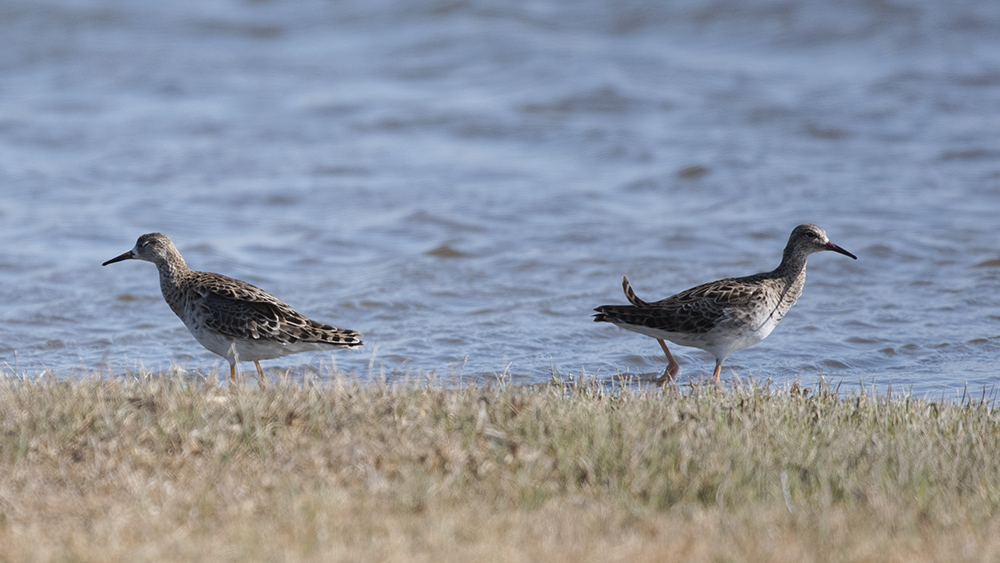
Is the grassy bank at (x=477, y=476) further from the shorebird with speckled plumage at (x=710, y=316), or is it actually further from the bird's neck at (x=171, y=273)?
the bird's neck at (x=171, y=273)

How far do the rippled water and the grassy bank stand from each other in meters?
1.36

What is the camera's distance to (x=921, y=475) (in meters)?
5.70

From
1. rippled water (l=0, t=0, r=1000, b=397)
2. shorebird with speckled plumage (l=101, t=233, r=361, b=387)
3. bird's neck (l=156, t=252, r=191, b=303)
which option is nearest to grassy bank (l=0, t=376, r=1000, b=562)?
rippled water (l=0, t=0, r=1000, b=397)

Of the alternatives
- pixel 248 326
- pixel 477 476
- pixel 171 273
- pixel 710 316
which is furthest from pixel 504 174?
pixel 477 476

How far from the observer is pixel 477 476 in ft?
18.3

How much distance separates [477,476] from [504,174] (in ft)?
40.5

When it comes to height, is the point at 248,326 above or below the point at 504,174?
below

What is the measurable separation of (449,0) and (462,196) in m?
12.3

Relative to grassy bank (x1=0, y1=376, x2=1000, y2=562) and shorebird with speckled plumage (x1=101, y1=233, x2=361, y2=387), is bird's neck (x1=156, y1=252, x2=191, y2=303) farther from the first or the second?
grassy bank (x1=0, y1=376, x2=1000, y2=562)

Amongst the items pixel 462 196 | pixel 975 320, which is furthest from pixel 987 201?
pixel 462 196

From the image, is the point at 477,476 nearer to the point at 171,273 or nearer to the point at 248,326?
the point at 248,326

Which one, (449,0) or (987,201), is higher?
(449,0)

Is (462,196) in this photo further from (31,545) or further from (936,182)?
(31,545)

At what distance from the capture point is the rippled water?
10.9 metres
